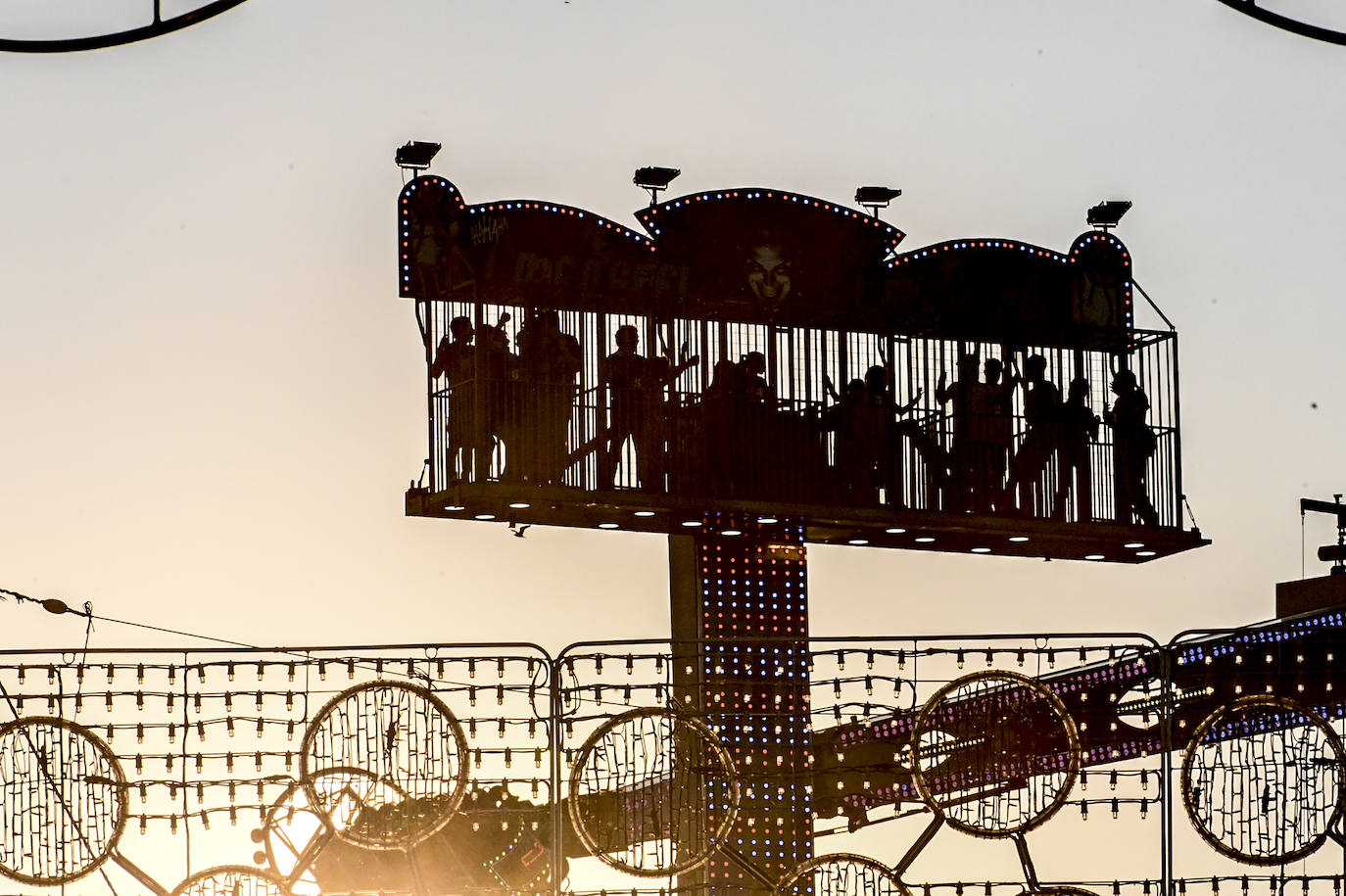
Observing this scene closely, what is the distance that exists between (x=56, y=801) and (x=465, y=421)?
609 cm

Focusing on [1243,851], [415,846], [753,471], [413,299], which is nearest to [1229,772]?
[1243,851]

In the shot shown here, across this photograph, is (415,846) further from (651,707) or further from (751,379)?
(751,379)

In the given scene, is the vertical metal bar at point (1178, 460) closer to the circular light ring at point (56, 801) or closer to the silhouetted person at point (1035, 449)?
the silhouetted person at point (1035, 449)

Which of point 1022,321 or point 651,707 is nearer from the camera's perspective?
point 651,707

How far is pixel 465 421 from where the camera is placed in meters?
14.1

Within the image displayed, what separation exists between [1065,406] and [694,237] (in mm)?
2928

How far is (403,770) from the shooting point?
8305 mm

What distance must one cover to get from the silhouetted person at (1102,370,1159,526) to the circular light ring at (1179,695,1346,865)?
6.96 metres

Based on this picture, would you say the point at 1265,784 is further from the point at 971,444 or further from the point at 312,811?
the point at 971,444

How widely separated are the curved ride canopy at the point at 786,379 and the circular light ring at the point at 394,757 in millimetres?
5674

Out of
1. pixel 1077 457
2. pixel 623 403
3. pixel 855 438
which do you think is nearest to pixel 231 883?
pixel 623 403

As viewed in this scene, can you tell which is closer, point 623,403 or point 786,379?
point 623,403

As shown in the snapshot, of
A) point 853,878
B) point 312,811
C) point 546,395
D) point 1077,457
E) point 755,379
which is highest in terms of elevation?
point 755,379

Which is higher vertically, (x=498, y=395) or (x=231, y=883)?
(x=498, y=395)
